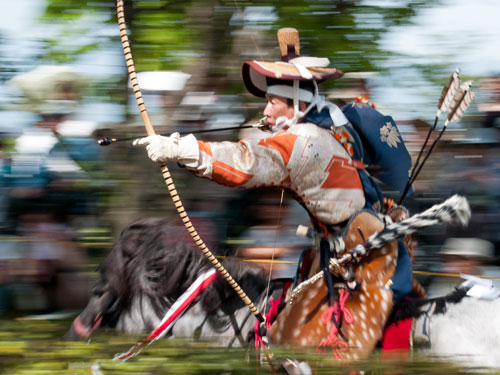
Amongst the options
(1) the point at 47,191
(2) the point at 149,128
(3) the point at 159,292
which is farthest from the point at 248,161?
(1) the point at 47,191

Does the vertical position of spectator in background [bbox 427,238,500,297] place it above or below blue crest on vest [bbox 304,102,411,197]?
below

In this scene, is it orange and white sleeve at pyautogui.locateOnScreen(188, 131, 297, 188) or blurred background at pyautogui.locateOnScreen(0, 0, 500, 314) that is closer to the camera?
orange and white sleeve at pyautogui.locateOnScreen(188, 131, 297, 188)

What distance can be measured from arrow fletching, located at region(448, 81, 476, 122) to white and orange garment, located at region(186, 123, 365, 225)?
1.49 ft

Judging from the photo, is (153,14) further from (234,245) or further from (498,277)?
(498,277)

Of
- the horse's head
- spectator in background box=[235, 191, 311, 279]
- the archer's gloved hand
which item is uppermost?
the archer's gloved hand

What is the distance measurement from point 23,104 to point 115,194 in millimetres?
815

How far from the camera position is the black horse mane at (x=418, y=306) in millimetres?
2576

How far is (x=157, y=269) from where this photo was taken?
2906 millimetres

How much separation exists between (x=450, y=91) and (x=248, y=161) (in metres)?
0.92

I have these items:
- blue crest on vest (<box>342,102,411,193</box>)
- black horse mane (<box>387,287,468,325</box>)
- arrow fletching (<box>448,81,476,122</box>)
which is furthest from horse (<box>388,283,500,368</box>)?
arrow fletching (<box>448,81,476,122</box>)

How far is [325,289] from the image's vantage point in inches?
107

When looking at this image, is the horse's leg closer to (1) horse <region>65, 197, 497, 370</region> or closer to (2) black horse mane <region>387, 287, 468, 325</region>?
(1) horse <region>65, 197, 497, 370</region>

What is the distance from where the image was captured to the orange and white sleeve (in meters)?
2.40

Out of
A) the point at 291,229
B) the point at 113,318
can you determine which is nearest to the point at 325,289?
the point at 113,318
